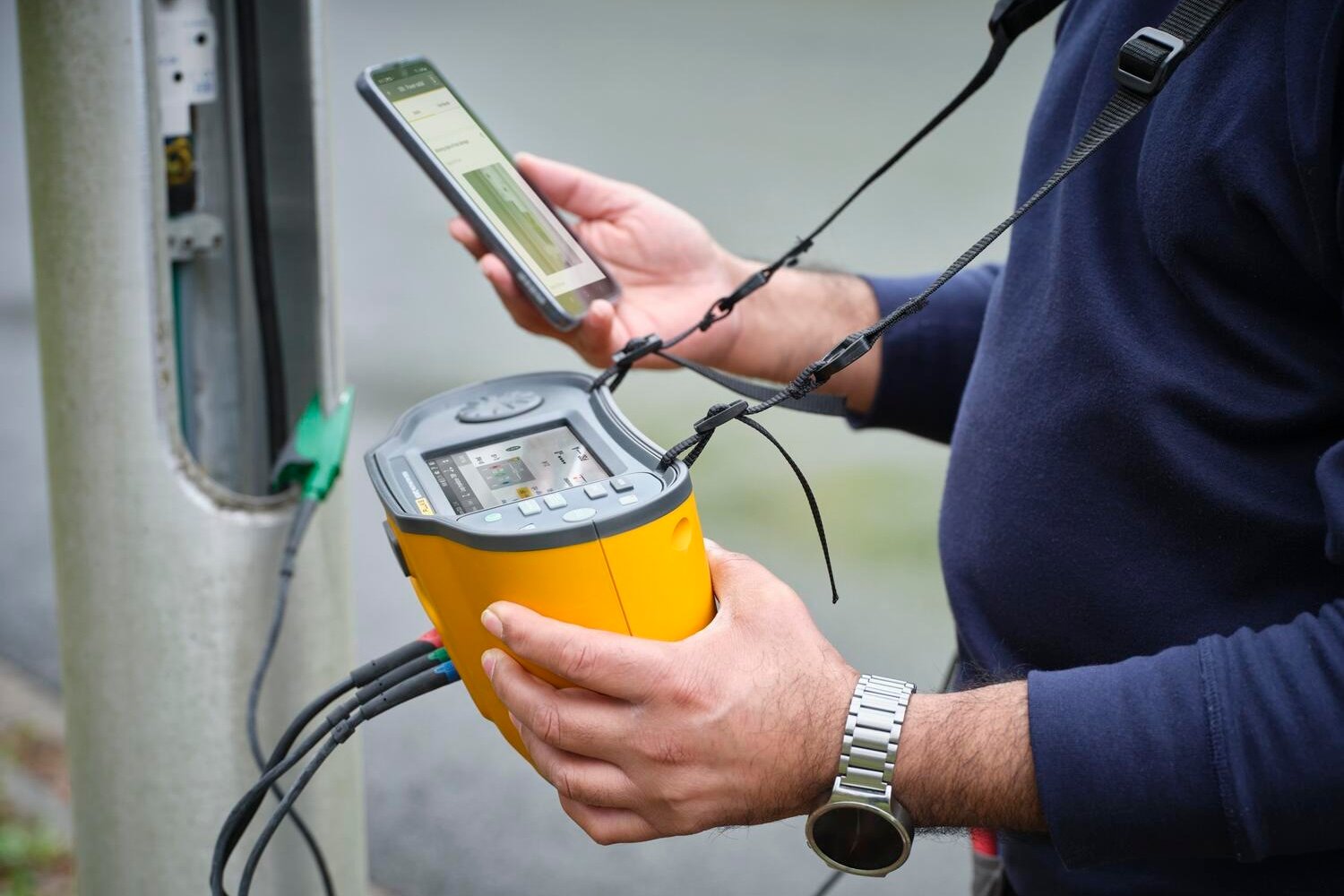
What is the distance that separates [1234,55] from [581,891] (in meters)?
1.84

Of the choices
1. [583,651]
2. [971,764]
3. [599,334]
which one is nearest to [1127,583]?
[971,764]

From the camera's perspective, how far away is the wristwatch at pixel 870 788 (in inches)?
33.3

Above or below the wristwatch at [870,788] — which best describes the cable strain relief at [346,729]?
below

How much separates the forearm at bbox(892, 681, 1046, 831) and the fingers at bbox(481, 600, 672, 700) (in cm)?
18

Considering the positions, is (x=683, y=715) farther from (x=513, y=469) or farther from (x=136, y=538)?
(x=136, y=538)

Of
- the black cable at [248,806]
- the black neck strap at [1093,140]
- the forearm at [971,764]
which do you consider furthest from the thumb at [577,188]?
the forearm at [971,764]

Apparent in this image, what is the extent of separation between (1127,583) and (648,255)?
639 mm

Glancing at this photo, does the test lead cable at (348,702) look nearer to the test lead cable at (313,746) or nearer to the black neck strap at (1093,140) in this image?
the test lead cable at (313,746)

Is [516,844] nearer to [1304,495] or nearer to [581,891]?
[581,891]

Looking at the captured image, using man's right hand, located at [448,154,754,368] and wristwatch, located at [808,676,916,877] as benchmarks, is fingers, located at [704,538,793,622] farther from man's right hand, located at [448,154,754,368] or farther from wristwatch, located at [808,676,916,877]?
man's right hand, located at [448,154,754,368]

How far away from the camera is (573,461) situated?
951 millimetres

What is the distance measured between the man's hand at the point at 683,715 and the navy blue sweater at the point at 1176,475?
159 millimetres

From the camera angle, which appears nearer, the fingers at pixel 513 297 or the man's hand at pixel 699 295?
the fingers at pixel 513 297

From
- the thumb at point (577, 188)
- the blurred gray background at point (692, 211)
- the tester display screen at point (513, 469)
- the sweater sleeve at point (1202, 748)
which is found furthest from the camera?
the blurred gray background at point (692, 211)
